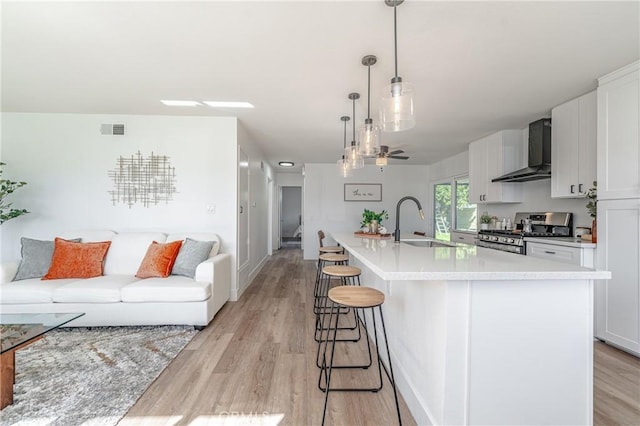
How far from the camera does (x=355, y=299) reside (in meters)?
1.61

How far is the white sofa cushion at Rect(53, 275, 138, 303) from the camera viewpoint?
2.58 m

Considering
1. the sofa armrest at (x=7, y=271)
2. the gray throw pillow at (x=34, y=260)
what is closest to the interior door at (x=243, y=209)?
the gray throw pillow at (x=34, y=260)

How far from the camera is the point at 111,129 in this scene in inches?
137

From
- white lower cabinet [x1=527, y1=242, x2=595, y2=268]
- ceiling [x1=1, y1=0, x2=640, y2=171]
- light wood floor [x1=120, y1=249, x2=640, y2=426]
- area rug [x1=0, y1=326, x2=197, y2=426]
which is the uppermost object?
ceiling [x1=1, y1=0, x2=640, y2=171]

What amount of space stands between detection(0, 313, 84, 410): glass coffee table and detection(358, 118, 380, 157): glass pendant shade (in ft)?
8.29

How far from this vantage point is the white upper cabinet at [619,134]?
A: 7.41 ft

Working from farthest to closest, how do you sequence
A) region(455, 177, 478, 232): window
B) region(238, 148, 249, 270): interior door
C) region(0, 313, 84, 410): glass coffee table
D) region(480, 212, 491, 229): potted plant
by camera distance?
region(455, 177, 478, 232): window, region(480, 212, 491, 229): potted plant, region(238, 148, 249, 270): interior door, region(0, 313, 84, 410): glass coffee table

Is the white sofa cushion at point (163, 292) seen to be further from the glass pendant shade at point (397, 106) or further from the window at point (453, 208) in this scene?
the window at point (453, 208)

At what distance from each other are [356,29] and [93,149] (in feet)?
11.6

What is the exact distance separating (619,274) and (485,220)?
2.38 m

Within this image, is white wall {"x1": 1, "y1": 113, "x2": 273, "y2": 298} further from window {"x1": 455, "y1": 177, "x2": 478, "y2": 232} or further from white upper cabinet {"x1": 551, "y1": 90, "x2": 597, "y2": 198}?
window {"x1": 455, "y1": 177, "x2": 478, "y2": 232}

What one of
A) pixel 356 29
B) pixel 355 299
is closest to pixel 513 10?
pixel 356 29

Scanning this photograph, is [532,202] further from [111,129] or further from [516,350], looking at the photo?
[111,129]

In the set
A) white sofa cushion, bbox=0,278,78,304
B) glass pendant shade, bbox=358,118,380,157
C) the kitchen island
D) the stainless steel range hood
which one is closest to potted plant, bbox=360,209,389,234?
glass pendant shade, bbox=358,118,380,157
